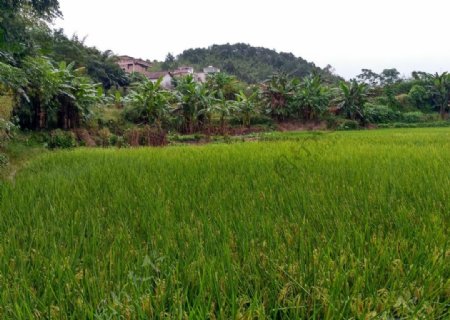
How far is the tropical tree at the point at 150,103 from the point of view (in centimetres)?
1181

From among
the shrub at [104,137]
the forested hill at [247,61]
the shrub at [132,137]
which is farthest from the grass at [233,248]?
the forested hill at [247,61]

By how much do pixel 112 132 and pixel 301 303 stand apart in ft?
36.4

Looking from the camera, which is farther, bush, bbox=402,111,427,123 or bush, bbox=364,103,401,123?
bush, bbox=402,111,427,123

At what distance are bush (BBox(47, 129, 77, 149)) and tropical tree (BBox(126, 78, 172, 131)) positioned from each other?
3.29 metres

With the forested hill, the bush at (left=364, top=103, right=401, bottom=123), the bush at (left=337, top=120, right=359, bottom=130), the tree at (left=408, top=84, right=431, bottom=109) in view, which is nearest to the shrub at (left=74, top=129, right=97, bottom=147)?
the bush at (left=337, top=120, right=359, bottom=130)

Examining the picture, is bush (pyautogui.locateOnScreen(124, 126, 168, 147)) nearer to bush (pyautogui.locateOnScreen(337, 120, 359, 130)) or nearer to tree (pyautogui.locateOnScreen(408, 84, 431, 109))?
bush (pyautogui.locateOnScreen(337, 120, 359, 130))

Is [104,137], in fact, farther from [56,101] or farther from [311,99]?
[311,99]

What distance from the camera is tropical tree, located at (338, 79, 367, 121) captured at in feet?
51.5

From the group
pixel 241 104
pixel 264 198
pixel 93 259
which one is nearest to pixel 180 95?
pixel 241 104

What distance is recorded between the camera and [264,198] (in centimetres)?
207

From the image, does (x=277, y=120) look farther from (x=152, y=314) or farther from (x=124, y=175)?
(x=152, y=314)

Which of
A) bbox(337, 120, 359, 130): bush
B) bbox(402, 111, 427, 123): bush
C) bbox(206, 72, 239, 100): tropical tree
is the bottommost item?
bbox(337, 120, 359, 130): bush

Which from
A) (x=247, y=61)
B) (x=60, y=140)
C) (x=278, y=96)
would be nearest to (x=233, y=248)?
(x=60, y=140)

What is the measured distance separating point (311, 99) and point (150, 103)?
7124mm
